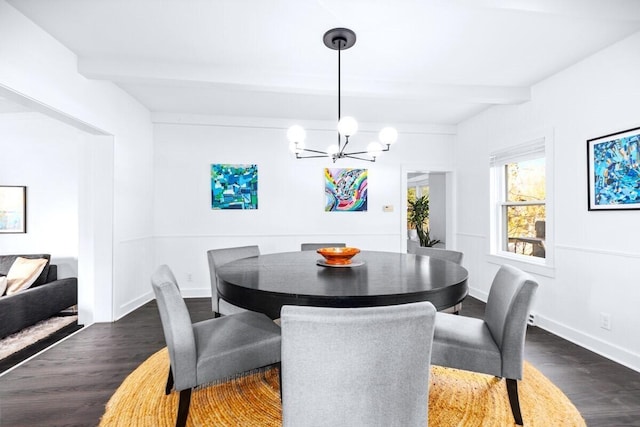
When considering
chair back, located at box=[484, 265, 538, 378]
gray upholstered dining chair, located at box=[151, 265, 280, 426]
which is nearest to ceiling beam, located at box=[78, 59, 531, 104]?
gray upholstered dining chair, located at box=[151, 265, 280, 426]

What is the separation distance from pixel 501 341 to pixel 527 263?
221 cm

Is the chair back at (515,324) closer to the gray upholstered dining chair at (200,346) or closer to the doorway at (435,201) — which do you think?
the gray upholstered dining chair at (200,346)

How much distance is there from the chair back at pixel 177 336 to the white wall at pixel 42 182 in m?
3.38

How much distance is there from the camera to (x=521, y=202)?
376cm

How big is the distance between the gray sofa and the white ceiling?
2183 millimetres

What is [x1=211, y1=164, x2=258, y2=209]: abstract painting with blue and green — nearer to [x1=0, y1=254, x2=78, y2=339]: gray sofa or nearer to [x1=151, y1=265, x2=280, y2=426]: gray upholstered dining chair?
[x1=0, y1=254, x2=78, y2=339]: gray sofa

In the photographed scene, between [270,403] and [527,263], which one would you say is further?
[527,263]

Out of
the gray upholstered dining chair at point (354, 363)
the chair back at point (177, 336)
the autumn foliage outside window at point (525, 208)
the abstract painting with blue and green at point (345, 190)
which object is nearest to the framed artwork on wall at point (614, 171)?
the autumn foliage outside window at point (525, 208)

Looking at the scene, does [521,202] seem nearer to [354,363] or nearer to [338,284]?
[338,284]

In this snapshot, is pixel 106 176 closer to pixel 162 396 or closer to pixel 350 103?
pixel 162 396

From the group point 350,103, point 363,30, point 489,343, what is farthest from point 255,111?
point 489,343

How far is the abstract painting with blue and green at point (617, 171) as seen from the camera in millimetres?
2428

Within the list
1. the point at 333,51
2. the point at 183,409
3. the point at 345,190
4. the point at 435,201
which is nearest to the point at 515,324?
the point at 183,409

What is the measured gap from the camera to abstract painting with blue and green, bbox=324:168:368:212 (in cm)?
475
